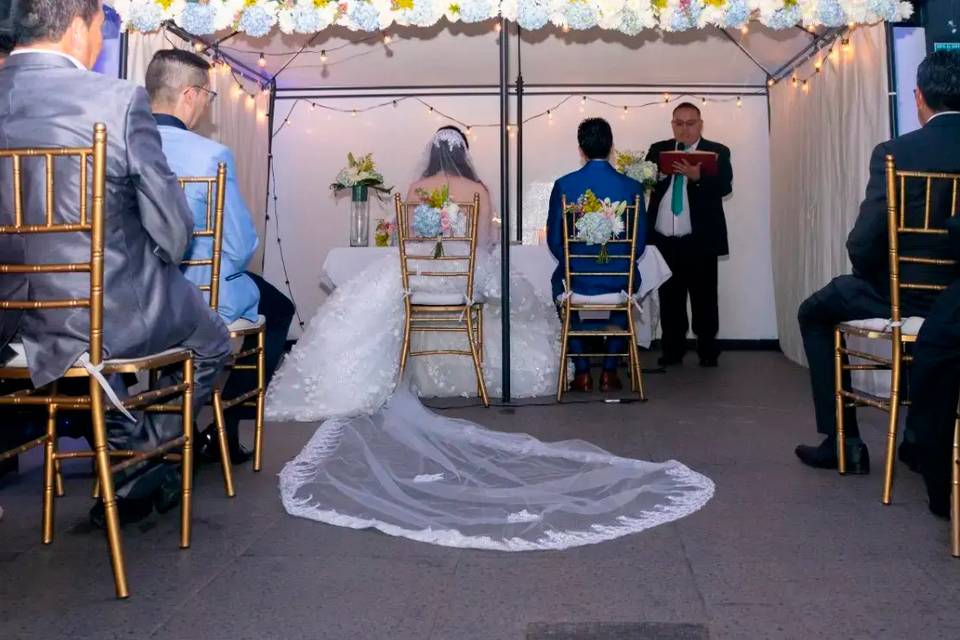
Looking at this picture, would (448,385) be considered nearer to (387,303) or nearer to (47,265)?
(387,303)

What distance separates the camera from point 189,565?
91.6 inches

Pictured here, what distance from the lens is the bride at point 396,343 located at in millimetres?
4750

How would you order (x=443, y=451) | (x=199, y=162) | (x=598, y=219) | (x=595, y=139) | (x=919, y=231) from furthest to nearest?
(x=595, y=139), (x=598, y=219), (x=443, y=451), (x=199, y=162), (x=919, y=231)

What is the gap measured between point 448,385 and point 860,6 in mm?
3026

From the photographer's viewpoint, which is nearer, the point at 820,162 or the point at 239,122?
the point at 820,162

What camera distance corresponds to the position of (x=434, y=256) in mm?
5254

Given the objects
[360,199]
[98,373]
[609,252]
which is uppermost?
[360,199]

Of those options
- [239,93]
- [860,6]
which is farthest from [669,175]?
[239,93]

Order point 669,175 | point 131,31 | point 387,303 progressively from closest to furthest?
point 387,303
point 131,31
point 669,175

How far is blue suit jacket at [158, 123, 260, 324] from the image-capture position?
3137 millimetres

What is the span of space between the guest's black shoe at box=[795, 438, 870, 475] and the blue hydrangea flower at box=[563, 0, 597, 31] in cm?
279

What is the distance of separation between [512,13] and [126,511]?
11.3ft

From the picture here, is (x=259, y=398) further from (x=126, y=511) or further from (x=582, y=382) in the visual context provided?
(x=582, y=382)

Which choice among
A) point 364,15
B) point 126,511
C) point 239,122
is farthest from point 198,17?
point 126,511
